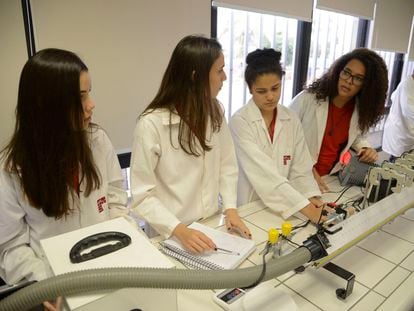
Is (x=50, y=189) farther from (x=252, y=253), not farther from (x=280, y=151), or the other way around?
(x=280, y=151)

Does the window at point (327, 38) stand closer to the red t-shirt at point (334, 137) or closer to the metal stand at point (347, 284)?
the red t-shirt at point (334, 137)

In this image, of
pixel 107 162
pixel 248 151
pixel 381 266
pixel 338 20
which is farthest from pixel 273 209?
pixel 338 20

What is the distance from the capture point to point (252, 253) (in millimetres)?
939

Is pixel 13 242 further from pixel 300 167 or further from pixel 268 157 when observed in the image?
pixel 300 167

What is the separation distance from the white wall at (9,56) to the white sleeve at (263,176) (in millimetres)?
1079

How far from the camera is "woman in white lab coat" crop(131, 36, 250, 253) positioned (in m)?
1.06

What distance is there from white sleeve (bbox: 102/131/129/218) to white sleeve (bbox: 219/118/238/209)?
41 cm

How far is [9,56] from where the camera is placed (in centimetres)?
142

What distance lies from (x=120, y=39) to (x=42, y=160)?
1.03 meters

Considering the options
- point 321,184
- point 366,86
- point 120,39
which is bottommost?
point 321,184

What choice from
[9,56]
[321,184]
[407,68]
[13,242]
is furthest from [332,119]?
[407,68]

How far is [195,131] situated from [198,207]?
12.1 inches

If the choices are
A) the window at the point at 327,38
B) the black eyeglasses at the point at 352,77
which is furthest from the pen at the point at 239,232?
the window at the point at 327,38

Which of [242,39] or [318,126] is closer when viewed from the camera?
[318,126]
